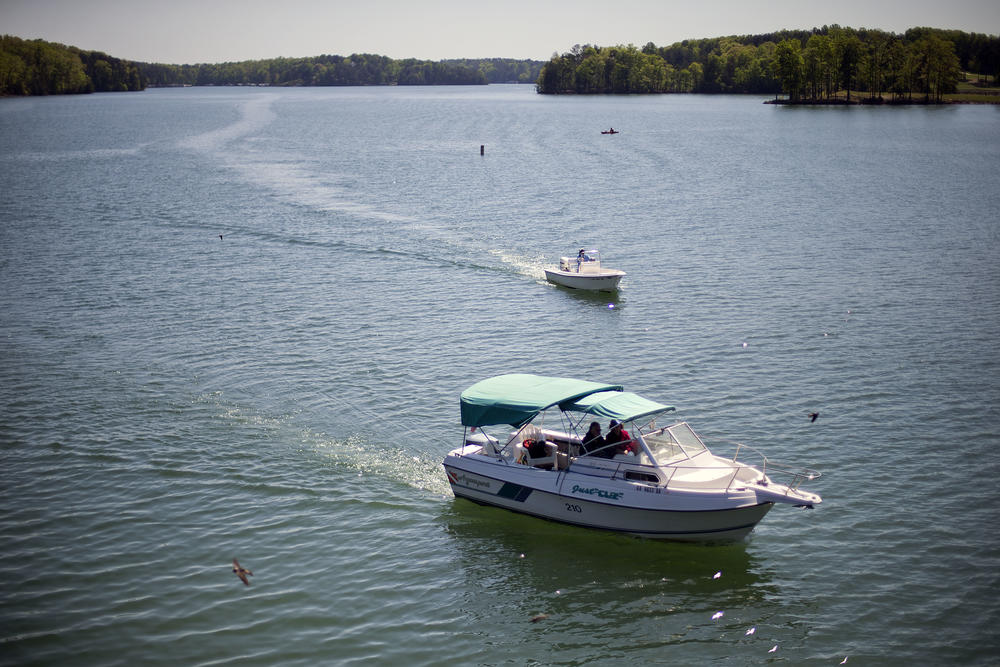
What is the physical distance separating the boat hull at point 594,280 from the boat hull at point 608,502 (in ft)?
84.0

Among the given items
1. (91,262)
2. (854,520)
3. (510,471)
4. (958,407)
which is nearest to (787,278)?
(958,407)

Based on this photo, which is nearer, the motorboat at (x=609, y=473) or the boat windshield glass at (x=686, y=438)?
the motorboat at (x=609, y=473)

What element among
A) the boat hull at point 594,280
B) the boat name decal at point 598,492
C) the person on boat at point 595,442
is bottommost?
the boat name decal at point 598,492

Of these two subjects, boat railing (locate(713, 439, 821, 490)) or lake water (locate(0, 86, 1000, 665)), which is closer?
lake water (locate(0, 86, 1000, 665))

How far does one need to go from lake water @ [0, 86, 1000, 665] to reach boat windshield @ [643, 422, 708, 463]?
266cm

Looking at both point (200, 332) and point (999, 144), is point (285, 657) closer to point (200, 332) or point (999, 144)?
point (200, 332)

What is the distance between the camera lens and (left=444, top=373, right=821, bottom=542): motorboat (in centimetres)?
2233

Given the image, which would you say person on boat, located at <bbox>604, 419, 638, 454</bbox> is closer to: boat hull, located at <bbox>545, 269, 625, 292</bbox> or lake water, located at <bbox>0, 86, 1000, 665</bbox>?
lake water, located at <bbox>0, 86, 1000, 665</bbox>

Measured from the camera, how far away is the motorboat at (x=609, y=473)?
2233cm

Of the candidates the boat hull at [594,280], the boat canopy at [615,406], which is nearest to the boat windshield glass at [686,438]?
the boat canopy at [615,406]

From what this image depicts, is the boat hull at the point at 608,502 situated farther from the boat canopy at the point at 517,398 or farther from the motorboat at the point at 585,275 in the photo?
the motorboat at the point at 585,275

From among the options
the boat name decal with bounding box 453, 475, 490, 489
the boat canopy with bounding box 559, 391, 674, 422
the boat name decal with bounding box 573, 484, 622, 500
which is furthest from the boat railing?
the boat name decal with bounding box 453, 475, 490, 489

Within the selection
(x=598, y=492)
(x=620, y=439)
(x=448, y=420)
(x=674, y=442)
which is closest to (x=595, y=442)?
(x=620, y=439)

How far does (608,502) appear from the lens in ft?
75.6
